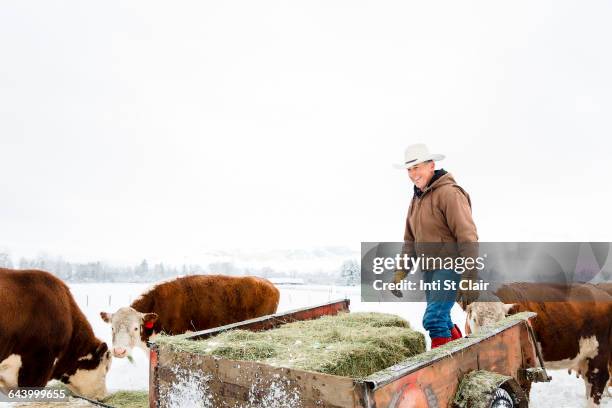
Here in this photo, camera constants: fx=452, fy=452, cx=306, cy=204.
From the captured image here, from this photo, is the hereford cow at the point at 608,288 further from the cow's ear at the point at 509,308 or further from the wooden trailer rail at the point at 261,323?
the wooden trailer rail at the point at 261,323

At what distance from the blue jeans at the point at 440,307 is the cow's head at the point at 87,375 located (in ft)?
17.7

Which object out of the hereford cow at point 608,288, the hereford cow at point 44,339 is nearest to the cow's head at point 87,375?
the hereford cow at point 44,339

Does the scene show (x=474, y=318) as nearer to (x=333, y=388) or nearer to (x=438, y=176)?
(x=438, y=176)

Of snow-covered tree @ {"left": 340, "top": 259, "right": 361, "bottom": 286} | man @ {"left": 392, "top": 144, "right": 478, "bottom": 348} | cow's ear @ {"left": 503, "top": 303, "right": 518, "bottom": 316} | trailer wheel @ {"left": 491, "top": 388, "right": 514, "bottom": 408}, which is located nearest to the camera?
trailer wheel @ {"left": 491, "top": 388, "right": 514, "bottom": 408}

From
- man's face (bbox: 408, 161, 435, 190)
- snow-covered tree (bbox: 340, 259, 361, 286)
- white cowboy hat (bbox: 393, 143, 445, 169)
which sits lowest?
snow-covered tree (bbox: 340, 259, 361, 286)

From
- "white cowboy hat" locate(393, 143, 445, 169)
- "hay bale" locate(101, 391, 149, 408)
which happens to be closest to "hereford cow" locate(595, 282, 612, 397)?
"white cowboy hat" locate(393, 143, 445, 169)

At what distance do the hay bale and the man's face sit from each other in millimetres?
4228

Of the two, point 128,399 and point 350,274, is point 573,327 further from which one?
point 350,274

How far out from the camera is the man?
4234mm

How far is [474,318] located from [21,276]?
21.1ft

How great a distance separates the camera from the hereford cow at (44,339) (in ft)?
21.0

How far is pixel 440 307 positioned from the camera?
4.28 m

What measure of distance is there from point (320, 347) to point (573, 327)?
5130 millimetres

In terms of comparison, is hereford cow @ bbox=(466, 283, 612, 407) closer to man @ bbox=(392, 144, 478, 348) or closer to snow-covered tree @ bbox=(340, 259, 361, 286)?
man @ bbox=(392, 144, 478, 348)
